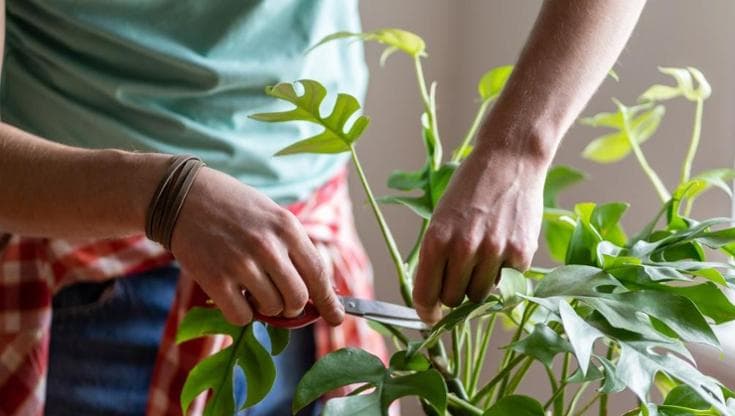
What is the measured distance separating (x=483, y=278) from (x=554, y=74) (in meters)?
0.15

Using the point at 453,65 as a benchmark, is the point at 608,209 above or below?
above

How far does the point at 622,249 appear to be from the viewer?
2.42ft

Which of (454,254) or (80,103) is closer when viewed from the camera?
(454,254)

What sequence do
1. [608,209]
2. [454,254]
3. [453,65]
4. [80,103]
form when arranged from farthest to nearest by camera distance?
1. [453,65]
2. [80,103]
3. [608,209]
4. [454,254]

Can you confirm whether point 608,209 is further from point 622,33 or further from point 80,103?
point 80,103

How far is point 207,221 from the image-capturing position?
2.28 ft

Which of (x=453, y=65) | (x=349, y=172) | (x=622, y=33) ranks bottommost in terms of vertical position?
(x=349, y=172)

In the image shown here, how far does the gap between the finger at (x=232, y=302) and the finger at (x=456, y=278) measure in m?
0.12

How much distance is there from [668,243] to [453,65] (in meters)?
0.78

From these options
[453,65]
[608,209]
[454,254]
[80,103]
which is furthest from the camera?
[453,65]

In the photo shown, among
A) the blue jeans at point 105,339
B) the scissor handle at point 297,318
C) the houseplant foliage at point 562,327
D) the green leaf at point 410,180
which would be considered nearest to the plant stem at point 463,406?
the houseplant foliage at point 562,327

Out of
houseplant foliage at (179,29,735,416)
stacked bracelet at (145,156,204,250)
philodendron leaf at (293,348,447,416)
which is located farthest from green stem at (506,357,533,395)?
stacked bracelet at (145,156,204,250)

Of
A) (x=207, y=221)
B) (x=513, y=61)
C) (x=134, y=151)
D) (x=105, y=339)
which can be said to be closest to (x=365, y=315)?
(x=207, y=221)

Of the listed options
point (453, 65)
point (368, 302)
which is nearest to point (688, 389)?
point (368, 302)
